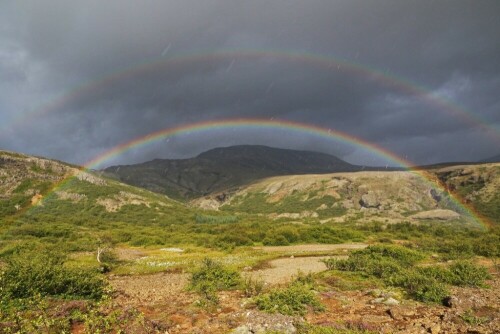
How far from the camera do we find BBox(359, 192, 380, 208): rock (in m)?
180

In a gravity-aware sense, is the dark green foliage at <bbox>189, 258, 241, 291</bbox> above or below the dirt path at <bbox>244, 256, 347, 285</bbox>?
above

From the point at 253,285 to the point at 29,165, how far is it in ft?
539

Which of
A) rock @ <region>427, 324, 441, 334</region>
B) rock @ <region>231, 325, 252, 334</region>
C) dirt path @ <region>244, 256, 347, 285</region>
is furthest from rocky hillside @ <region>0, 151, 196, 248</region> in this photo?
rock @ <region>427, 324, 441, 334</region>

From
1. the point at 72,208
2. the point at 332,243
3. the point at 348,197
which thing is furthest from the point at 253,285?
the point at 348,197

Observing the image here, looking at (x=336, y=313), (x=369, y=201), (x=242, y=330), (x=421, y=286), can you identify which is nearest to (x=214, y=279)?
(x=336, y=313)

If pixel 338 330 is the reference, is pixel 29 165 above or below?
above

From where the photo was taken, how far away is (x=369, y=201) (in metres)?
184

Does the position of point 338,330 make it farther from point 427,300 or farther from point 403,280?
point 403,280

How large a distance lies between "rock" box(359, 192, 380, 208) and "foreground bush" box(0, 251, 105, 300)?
17225cm

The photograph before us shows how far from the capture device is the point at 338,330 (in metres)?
13.2

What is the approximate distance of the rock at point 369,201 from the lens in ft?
591

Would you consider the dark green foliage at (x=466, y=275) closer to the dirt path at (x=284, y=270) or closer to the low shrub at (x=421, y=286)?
the low shrub at (x=421, y=286)

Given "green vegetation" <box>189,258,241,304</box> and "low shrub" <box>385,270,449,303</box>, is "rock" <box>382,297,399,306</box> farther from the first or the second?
"green vegetation" <box>189,258,241,304</box>

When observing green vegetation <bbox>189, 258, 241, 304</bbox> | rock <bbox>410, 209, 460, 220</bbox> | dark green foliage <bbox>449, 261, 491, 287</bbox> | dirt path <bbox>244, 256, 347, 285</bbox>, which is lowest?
rock <bbox>410, 209, 460, 220</bbox>
